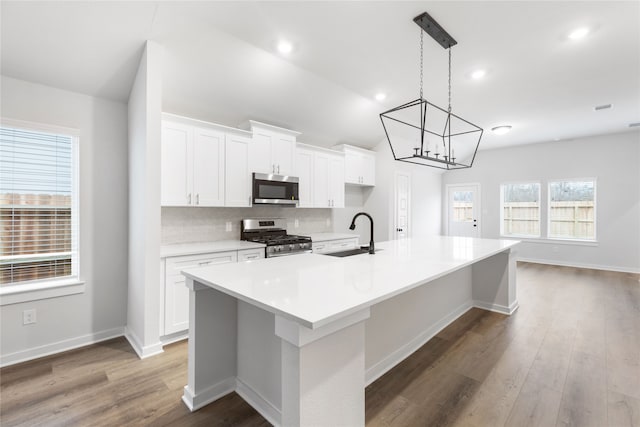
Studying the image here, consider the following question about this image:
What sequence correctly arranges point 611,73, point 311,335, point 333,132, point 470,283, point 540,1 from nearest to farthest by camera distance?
point 311,335 < point 540,1 < point 611,73 < point 470,283 < point 333,132

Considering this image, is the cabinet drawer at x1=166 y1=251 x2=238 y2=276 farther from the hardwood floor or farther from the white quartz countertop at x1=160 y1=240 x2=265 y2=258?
the hardwood floor

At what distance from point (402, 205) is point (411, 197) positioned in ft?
1.67

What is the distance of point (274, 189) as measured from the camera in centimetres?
401

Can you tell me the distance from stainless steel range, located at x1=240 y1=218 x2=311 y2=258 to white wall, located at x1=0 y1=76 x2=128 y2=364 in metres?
1.46

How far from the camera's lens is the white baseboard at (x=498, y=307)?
11.6 feet

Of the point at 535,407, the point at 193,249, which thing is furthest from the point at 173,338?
the point at 535,407

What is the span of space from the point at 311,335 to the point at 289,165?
331 cm

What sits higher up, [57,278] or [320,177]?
[320,177]

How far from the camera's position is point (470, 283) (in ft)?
12.4

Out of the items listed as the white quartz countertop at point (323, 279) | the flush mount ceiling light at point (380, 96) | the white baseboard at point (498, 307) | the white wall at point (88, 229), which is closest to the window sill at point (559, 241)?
the white baseboard at point (498, 307)

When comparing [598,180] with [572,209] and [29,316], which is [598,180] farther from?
[29,316]

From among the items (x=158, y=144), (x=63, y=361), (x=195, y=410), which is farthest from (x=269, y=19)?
(x=63, y=361)

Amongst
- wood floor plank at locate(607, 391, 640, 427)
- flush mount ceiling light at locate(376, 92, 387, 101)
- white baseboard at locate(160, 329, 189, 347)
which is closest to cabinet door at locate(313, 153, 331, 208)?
flush mount ceiling light at locate(376, 92, 387, 101)

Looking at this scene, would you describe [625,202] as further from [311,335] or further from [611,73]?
[311,335]
